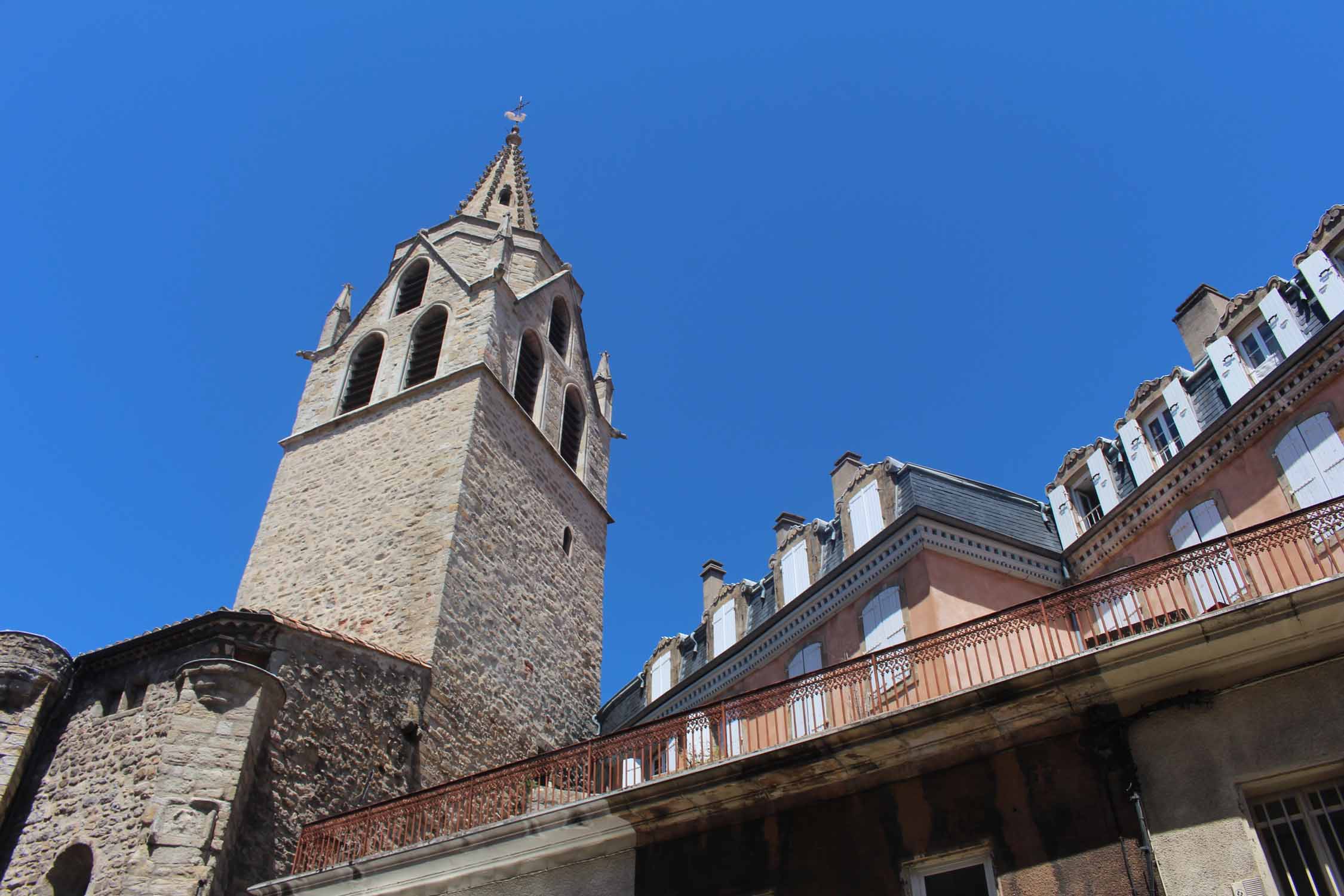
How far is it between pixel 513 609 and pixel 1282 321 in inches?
Answer: 508


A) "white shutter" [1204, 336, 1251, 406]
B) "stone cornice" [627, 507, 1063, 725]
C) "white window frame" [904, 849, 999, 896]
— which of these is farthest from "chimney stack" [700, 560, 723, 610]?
"white window frame" [904, 849, 999, 896]

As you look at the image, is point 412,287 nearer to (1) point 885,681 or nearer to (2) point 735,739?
(2) point 735,739

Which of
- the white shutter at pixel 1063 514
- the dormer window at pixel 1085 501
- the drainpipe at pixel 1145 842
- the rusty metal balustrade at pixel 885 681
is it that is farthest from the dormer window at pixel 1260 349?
the drainpipe at pixel 1145 842

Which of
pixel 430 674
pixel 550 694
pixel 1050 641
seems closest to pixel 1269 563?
pixel 1050 641

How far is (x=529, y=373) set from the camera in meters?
24.7

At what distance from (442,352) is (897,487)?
37.2 feet

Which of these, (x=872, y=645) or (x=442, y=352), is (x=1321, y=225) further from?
(x=442, y=352)

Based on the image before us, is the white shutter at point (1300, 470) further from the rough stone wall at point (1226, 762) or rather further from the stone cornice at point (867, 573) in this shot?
the rough stone wall at point (1226, 762)

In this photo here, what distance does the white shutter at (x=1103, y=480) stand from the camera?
15.1m

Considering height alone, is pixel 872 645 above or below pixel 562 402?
below

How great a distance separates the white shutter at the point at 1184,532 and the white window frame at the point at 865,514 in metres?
3.82

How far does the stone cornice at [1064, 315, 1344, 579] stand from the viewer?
1217cm

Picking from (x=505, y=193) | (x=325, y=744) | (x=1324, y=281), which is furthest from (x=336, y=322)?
(x=1324, y=281)

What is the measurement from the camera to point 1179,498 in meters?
13.7
